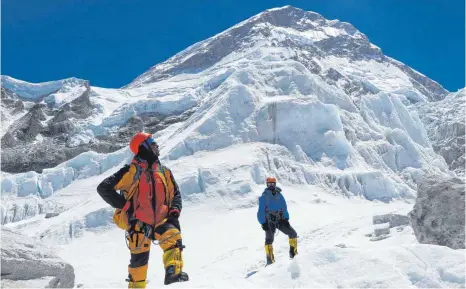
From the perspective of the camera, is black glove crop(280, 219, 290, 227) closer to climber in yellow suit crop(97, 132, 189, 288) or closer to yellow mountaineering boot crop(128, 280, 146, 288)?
climber in yellow suit crop(97, 132, 189, 288)

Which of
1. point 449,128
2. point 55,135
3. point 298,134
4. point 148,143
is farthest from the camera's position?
point 55,135

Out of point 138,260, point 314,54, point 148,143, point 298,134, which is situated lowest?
point 138,260

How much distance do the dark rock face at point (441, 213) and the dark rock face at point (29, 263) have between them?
739cm

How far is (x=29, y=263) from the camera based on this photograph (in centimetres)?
859

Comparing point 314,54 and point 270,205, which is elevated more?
point 314,54

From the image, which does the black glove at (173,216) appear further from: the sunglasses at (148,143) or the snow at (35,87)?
the snow at (35,87)

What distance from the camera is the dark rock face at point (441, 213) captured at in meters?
9.40

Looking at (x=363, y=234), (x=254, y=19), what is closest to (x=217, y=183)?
(x=363, y=234)

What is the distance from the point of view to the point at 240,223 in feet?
79.7

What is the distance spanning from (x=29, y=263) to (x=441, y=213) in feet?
26.7

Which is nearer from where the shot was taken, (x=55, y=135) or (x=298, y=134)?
(x=298, y=134)

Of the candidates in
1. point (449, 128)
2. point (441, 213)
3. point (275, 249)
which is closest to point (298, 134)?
point (275, 249)

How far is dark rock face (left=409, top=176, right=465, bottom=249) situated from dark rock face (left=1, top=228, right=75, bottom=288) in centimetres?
739

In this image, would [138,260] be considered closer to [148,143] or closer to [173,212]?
[173,212]
